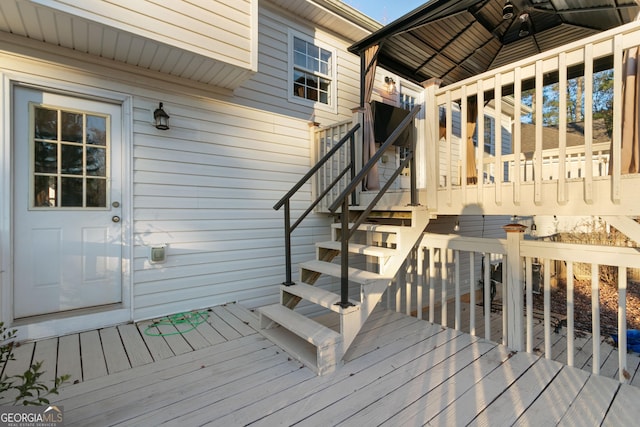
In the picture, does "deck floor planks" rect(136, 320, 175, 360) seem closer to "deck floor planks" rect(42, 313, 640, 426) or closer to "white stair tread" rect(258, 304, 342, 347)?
"deck floor planks" rect(42, 313, 640, 426)

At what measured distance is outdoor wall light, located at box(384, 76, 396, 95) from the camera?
226 inches

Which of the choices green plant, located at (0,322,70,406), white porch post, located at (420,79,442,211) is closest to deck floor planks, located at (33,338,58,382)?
green plant, located at (0,322,70,406)

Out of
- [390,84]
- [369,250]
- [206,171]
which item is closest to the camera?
[369,250]

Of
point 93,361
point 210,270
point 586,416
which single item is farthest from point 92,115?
point 586,416

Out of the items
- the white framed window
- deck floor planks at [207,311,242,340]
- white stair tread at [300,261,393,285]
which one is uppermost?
the white framed window

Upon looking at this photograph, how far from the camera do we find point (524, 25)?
394 cm

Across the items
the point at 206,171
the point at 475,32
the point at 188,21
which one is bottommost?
the point at 206,171

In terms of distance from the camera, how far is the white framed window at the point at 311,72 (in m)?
4.39

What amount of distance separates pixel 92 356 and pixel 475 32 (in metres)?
5.50

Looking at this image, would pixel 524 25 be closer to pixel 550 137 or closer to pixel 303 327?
pixel 303 327

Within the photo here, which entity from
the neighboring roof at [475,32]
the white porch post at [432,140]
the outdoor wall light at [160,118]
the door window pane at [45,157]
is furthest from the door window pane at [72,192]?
the neighboring roof at [475,32]

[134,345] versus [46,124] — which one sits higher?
[46,124]

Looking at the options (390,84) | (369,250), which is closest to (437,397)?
(369,250)

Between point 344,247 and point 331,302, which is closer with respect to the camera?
point 344,247
